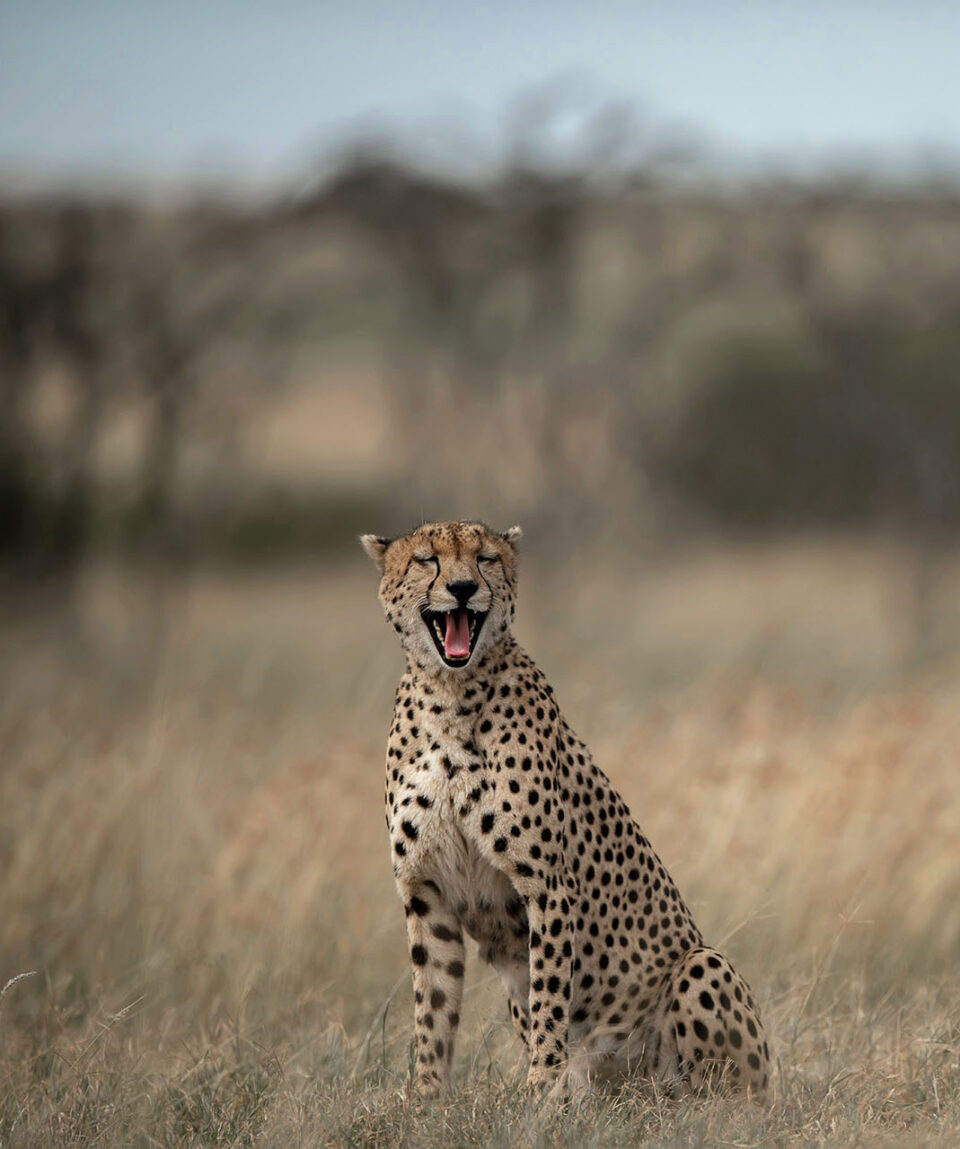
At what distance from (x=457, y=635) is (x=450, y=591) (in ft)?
0.34

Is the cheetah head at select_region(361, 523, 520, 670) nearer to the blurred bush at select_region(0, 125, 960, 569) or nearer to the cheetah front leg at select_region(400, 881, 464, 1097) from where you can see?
the cheetah front leg at select_region(400, 881, 464, 1097)

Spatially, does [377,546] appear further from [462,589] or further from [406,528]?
[406,528]

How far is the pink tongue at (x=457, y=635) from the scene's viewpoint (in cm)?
328

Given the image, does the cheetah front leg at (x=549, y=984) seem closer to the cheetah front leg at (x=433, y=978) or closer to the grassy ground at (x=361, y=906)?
the grassy ground at (x=361, y=906)

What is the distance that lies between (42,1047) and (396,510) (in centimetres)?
1067

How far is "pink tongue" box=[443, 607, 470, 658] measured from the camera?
328 cm

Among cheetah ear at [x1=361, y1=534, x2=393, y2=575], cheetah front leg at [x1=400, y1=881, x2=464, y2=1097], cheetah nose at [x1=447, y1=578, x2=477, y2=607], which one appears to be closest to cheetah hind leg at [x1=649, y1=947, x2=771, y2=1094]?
cheetah front leg at [x1=400, y1=881, x2=464, y2=1097]

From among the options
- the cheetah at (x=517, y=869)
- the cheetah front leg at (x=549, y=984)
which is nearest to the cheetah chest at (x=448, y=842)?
the cheetah at (x=517, y=869)

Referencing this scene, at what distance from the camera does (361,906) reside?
534 centimetres

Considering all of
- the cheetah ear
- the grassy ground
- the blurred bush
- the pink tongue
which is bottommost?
the grassy ground

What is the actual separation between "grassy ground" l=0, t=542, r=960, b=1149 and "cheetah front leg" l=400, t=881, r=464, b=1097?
121mm

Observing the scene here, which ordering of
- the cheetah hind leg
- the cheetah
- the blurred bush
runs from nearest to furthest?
the cheetah, the cheetah hind leg, the blurred bush

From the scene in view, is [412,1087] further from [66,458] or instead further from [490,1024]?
[66,458]

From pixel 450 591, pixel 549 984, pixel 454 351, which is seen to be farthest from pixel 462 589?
pixel 454 351
